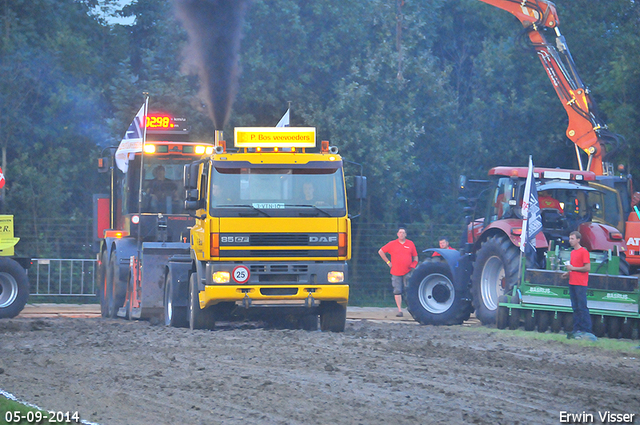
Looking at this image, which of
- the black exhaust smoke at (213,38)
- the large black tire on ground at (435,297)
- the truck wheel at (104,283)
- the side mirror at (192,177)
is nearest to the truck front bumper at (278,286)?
the side mirror at (192,177)

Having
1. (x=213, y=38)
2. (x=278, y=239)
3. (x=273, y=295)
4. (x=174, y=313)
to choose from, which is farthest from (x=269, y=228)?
(x=213, y=38)

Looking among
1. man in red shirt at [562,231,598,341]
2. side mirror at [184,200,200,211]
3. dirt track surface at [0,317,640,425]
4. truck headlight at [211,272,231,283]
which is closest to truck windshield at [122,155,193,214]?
side mirror at [184,200,200,211]

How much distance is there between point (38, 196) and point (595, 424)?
24391mm

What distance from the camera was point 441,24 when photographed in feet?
128

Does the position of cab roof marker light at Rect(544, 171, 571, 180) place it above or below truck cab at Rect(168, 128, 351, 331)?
above

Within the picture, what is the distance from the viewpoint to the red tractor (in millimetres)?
16156

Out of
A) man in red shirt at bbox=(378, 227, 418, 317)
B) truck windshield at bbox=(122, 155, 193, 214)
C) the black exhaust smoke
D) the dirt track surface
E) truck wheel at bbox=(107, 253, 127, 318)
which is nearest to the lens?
the dirt track surface

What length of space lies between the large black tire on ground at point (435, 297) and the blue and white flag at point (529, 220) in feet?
7.81

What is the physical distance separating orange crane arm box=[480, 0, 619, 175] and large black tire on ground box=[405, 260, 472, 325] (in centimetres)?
446

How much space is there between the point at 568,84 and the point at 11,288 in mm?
12900

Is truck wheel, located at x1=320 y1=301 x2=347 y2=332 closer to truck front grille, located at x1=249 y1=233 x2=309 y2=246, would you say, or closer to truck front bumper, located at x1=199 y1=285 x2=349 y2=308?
truck front bumper, located at x1=199 y1=285 x2=349 y2=308

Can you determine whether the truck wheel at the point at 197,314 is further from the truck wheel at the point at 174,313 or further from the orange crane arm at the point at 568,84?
the orange crane arm at the point at 568,84

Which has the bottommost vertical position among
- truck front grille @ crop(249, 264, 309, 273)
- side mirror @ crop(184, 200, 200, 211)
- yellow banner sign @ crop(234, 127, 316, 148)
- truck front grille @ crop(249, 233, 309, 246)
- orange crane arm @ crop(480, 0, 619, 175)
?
truck front grille @ crop(249, 264, 309, 273)

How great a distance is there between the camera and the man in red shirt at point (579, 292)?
544 inches
